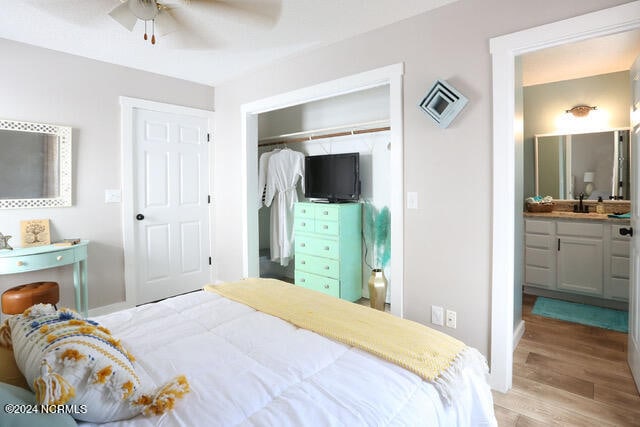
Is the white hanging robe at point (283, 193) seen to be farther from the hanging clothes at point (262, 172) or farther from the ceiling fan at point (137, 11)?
the ceiling fan at point (137, 11)

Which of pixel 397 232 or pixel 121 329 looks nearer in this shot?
pixel 121 329

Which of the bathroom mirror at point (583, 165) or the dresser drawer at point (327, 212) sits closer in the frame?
the dresser drawer at point (327, 212)

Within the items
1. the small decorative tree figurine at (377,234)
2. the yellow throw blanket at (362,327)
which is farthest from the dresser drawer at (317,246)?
the yellow throw blanket at (362,327)

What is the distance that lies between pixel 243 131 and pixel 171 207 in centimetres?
113

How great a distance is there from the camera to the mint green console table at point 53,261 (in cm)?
250

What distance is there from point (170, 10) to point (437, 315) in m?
2.66

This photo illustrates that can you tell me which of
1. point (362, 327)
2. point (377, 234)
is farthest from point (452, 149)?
point (377, 234)

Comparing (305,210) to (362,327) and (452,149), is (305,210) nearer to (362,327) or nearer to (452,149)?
(452,149)

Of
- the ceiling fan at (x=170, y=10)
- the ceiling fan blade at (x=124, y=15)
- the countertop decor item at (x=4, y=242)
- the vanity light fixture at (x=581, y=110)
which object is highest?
the ceiling fan at (x=170, y=10)

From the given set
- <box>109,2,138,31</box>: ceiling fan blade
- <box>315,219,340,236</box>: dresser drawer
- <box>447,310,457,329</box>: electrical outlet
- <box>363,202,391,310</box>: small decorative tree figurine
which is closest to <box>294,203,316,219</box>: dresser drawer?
<box>315,219,340,236</box>: dresser drawer

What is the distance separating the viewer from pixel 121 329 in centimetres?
147

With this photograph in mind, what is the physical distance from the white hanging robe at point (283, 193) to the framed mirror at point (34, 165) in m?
2.04

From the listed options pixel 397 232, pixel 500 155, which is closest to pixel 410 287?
pixel 397 232

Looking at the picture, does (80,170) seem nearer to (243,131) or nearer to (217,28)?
(243,131)
